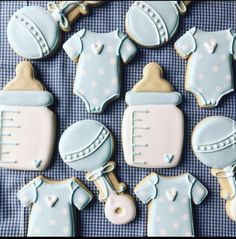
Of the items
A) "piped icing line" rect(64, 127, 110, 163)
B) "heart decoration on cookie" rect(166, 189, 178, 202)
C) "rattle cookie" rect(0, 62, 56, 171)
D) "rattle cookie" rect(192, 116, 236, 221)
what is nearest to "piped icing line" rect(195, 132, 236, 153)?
"rattle cookie" rect(192, 116, 236, 221)

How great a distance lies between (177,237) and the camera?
0.92 metres

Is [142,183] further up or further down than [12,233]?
further up

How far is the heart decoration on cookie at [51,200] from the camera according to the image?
93cm

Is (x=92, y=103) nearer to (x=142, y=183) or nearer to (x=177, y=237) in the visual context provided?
(x=142, y=183)

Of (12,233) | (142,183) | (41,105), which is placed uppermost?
(41,105)

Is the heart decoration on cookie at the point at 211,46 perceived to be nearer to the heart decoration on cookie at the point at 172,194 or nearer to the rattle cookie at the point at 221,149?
the rattle cookie at the point at 221,149

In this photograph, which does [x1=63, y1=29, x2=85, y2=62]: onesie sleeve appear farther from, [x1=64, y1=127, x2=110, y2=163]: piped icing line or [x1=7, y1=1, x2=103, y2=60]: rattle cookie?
[x1=64, y1=127, x2=110, y2=163]: piped icing line

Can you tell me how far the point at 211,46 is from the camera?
929 millimetres

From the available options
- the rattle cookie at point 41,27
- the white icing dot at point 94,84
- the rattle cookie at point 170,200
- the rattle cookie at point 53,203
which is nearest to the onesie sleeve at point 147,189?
the rattle cookie at point 170,200

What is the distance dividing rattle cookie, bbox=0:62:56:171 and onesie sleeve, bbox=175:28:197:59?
0.99 ft

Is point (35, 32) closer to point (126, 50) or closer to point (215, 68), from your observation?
point (126, 50)

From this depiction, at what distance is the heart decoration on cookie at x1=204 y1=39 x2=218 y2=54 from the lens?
93cm

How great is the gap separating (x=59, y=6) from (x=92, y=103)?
226 mm

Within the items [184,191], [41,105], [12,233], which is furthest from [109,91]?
[12,233]
